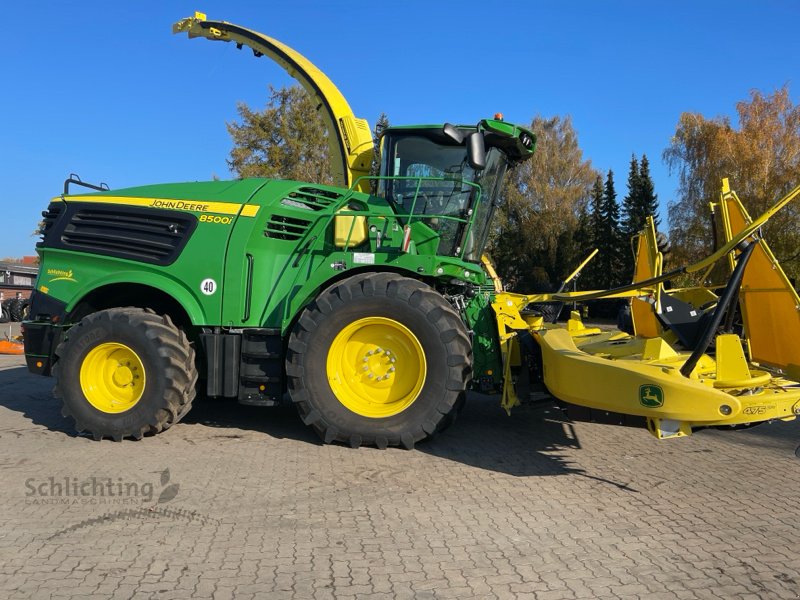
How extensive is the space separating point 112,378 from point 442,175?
368 cm

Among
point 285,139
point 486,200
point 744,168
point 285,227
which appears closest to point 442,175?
point 486,200

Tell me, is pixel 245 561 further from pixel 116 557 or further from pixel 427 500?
pixel 427 500

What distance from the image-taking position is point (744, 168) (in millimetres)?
22797

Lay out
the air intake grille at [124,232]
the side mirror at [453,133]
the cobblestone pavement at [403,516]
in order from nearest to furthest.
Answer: the cobblestone pavement at [403,516] → the side mirror at [453,133] → the air intake grille at [124,232]

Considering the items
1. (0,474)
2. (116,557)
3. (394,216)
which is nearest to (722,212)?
(394,216)

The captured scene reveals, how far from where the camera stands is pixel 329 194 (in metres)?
5.86

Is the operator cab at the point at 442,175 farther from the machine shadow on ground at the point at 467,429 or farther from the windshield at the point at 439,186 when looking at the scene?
the machine shadow on ground at the point at 467,429

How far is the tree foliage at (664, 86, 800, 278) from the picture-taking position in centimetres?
2161

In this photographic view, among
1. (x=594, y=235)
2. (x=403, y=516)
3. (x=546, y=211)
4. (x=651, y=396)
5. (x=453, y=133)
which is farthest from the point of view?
(x=546, y=211)

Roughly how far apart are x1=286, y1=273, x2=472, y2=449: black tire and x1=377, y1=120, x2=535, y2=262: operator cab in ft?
2.95

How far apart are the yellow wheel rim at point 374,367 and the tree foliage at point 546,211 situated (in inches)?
1323

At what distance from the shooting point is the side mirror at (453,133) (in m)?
5.37

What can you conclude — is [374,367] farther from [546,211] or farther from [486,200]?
[546,211]

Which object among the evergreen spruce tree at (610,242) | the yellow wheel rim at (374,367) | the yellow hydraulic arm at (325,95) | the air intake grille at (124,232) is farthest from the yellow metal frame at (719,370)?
the evergreen spruce tree at (610,242)
